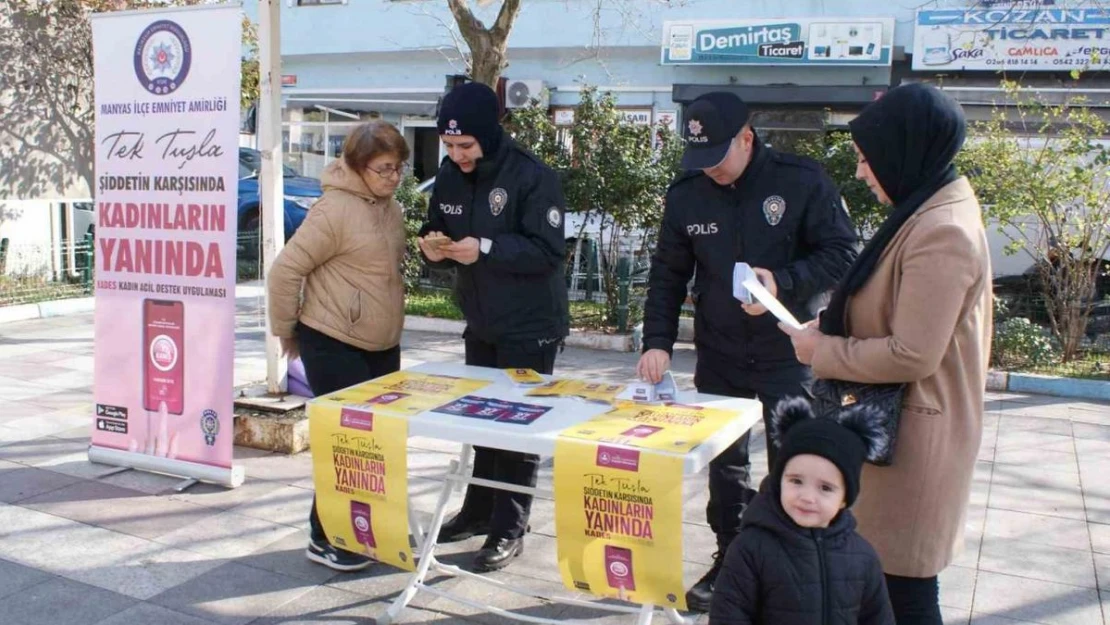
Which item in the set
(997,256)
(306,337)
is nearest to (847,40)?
(997,256)

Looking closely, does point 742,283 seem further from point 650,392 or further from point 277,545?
point 277,545

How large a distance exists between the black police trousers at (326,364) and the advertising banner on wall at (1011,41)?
13105 millimetres

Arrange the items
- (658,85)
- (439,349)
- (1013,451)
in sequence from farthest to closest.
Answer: (658,85), (439,349), (1013,451)

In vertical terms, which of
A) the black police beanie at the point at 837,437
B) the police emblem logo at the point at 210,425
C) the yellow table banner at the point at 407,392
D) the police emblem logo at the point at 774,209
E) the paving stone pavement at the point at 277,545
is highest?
the police emblem logo at the point at 774,209

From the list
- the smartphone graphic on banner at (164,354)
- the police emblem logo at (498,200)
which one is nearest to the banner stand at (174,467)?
the smartphone graphic on banner at (164,354)

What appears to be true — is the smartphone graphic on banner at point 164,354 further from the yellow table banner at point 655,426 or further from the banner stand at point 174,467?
the yellow table banner at point 655,426

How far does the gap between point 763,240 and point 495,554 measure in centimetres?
165

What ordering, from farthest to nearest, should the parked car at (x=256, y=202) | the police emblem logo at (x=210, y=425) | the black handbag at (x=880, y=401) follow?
the parked car at (x=256, y=202)
the police emblem logo at (x=210, y=425)
the black handbag at (x=880, y=401)

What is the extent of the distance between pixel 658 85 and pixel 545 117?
8891 mm

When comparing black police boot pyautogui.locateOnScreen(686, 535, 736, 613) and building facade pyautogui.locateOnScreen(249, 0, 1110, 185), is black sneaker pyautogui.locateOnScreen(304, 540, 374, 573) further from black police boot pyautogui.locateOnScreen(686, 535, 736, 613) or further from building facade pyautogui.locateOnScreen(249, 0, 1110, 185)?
building facade pyautogui.locateOnScreen(249, 0, 1110, 185)

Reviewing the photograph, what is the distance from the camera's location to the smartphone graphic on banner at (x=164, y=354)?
4750 millimetres

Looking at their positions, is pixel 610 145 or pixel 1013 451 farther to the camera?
pixel 610 145

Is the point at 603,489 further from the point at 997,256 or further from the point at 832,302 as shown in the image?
the point at 997,256

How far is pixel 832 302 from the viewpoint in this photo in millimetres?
2461
